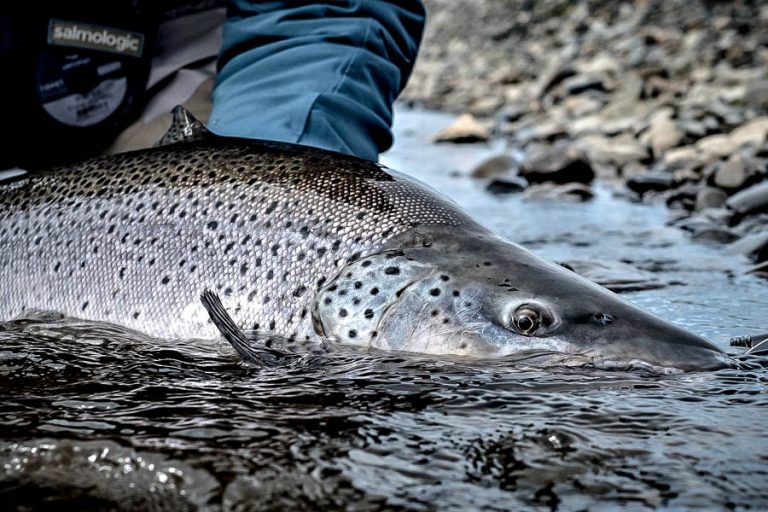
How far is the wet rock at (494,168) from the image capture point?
757 cm

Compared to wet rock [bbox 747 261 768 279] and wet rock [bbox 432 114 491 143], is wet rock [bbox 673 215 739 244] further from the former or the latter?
wet rock [bbox 432 114 491 143]

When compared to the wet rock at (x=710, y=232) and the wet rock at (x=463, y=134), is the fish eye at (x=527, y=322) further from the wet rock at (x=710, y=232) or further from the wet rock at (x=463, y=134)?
the wet rock at (x=463, y=134)

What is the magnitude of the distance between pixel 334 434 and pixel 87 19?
2328 millimetres

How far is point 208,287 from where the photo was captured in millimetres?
2484

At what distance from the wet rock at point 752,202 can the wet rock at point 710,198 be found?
0.38m

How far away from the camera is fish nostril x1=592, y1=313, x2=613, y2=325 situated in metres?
2.22

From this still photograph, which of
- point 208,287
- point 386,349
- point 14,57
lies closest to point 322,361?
point 386,349

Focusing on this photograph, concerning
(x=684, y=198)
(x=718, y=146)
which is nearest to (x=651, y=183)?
(x=684, y=198)

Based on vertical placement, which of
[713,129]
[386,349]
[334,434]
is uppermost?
[713,129]

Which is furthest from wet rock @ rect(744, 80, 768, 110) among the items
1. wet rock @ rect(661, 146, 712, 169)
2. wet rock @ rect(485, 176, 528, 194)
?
wet rock @ rect(485, 176, 528, 194)

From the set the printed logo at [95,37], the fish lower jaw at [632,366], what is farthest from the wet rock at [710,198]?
the fish lower jaw at [632,366]

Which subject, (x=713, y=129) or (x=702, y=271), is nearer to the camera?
(x=702, y=271)

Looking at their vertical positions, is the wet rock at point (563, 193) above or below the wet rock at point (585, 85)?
below

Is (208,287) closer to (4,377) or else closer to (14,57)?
(4,377)
